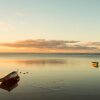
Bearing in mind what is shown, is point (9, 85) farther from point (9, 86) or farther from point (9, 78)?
point (9, 78)

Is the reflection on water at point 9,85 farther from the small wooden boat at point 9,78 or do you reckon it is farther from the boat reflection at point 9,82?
the small wooden boat at point 9,78

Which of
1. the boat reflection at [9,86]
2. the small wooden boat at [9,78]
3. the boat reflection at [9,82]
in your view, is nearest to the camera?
the boat reflection at [9,86]

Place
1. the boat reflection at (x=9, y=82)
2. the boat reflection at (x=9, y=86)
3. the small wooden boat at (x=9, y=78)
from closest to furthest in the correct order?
the boat reflection at (x=9, y=86)
the boat reflection at (x=9, y=82)
the small wooden boat at (x=9, y=78)

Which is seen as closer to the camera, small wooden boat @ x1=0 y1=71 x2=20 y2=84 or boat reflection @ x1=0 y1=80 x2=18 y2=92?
boat reflection @ x1=0 y1=80 x2=18 y2=92

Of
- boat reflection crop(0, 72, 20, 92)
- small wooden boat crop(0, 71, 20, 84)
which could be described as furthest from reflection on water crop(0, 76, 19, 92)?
small wooden boat crop(0, 71, 20, 84)

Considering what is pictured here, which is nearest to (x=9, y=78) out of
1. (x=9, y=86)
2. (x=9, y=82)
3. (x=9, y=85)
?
(x=9, y=82)

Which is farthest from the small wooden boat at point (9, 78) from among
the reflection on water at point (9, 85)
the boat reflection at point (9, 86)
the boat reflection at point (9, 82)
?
the boat reflection at point (9, 86)

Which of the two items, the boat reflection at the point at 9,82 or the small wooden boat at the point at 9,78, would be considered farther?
the small wooden boat at the point at 9,78

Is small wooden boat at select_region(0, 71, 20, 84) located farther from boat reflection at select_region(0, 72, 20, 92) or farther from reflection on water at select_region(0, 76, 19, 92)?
reflection on water at select_region(0, 76, 19, 92)

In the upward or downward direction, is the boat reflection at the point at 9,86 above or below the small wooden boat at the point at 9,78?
below

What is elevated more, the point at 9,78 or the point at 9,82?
the point at 9,78

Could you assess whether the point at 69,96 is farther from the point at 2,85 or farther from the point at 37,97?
the point at 2,85

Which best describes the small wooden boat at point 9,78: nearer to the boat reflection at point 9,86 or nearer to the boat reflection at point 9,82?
the boat reflection at point 9,82

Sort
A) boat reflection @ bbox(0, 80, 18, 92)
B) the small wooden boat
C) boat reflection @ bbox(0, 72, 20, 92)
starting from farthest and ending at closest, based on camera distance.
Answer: the small wooden boat < boat reflection @ bbox(0, 72, 20, 92) < boat reflection @ bbox(0, 80, 18, 92)
